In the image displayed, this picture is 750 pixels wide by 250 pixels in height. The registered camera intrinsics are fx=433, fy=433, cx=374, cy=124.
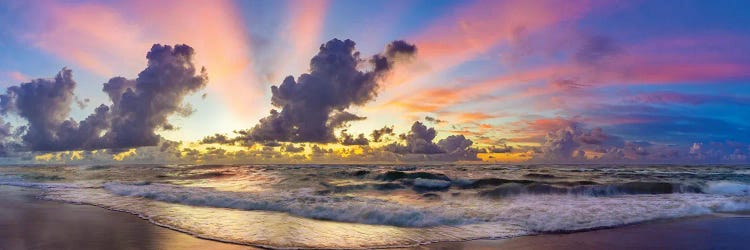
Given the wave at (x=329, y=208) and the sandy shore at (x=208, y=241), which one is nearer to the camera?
the sandy shore at (x=208, y=241)

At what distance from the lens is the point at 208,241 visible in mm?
10758

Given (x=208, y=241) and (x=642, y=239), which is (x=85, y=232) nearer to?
(x=208, y=241)

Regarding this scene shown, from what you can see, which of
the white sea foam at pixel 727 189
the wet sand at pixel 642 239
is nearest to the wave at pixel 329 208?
the wet sand at pixel 642 239

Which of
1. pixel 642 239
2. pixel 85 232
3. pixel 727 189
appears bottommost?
pixel 85 232

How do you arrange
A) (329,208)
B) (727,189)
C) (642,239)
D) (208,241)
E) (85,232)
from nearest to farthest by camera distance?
(208,241) → (642,239) → (85,232) → (329,208) → (727,189)

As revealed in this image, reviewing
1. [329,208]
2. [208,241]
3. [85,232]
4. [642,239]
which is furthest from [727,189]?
[85,232]

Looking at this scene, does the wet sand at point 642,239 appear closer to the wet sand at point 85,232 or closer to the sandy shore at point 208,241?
the sandy shore at point 208,241

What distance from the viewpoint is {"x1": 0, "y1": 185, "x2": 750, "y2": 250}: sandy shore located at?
10.3 meters

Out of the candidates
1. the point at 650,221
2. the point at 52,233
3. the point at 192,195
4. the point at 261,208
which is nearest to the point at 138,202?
the point at 192,195

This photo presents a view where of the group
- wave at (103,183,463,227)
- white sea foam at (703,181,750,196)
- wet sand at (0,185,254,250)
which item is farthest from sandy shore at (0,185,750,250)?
white sea foam at (703,181,750,196)

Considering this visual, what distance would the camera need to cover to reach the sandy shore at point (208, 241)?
1032cm

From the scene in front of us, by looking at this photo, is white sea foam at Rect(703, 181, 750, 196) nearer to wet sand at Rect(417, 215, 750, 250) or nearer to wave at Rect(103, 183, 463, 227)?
wet sand at Rect(417, 215, 750, 250)

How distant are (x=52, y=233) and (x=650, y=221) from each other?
18.3 m

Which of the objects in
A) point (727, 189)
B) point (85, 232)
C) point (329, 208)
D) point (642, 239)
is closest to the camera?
point (642, 239)
